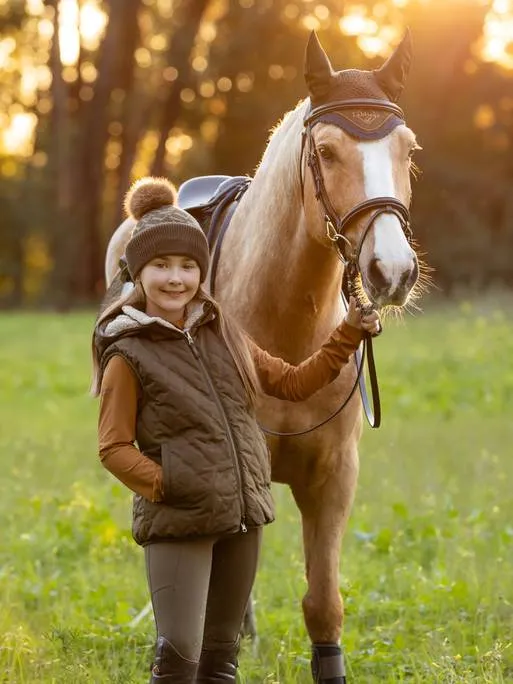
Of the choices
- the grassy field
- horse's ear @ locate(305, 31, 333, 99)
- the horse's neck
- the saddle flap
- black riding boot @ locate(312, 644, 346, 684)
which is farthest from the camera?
the saddle flap

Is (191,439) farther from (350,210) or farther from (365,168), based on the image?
(365,168)

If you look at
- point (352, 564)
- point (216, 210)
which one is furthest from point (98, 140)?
point (216, 210)

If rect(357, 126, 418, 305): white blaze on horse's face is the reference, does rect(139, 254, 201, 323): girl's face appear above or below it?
below

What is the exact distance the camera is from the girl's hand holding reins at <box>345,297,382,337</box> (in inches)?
134

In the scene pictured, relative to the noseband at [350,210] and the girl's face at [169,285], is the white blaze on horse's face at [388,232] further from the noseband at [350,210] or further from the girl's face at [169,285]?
the girl's face at [169,285]

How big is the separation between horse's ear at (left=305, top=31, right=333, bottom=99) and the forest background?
2735 cm

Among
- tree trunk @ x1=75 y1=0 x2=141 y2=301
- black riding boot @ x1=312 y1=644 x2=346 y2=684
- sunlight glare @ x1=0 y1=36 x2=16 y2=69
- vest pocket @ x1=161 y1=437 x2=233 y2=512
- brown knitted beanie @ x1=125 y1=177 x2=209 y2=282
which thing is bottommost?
black riding boot @ x1=312 y1=644 x2=346 y2=684

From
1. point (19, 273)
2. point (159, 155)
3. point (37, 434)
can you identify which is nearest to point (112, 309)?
point (37, 434)

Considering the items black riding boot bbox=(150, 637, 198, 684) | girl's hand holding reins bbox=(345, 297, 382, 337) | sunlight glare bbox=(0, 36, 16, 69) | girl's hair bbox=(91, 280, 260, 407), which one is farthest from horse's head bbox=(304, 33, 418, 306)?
sunlight glare bbox=(0, 36, 16, 69)

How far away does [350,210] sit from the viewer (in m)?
3.28

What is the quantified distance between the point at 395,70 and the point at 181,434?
1.40 m

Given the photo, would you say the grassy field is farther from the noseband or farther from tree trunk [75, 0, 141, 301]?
tree trunk [75, 0, 141, 301]

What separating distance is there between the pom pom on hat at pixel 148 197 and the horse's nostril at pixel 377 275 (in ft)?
2.35

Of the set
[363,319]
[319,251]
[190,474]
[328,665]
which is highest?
[319,251]
